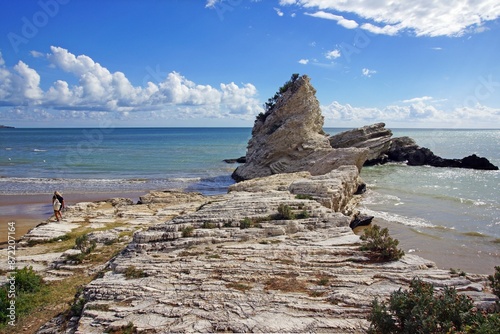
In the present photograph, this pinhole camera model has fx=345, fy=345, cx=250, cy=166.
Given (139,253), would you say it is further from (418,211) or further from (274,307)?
(418,211)

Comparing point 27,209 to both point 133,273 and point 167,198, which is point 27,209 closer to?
point 167,198

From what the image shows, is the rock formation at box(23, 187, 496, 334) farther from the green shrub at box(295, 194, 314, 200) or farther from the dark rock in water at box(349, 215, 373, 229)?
the dark rock in water at box(349, 215, 373, 229)

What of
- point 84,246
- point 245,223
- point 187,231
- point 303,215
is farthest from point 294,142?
point 84,246

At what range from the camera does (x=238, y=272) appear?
11.3 m

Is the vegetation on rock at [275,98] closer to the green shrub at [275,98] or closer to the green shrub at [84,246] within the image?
the green shrub at [275,98]

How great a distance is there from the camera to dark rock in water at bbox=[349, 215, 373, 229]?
2469cm

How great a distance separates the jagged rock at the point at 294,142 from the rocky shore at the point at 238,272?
67.0 feet

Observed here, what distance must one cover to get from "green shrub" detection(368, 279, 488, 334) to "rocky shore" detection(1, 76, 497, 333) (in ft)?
3.64

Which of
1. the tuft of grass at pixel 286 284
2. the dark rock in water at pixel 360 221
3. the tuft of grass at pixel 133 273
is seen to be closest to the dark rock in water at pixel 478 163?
the dark rock in water at pixel 360 221

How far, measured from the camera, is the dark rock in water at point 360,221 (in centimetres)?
2469

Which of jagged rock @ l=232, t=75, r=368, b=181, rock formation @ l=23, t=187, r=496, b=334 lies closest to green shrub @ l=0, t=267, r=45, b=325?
rock formation @ l=23, t=187, r=496, b=334

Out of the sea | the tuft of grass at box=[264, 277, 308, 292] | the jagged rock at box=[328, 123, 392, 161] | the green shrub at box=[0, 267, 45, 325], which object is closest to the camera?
the tuft of grass at box=[264, 277, 308, 292]

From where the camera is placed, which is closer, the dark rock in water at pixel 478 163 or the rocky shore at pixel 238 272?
the rocky shore at pixel 238 272

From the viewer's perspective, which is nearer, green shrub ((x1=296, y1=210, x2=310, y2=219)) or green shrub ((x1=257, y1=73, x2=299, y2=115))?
green shrub ((x1=296, y1=210, x2=310, y2=219))
